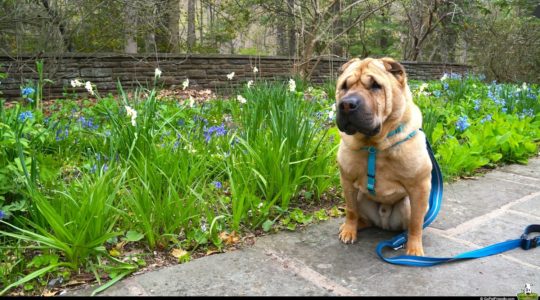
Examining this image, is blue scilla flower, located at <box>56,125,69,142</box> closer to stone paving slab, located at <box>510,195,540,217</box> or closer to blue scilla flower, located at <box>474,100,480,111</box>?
stone paving slab, located at <box>510,195,540,217</box>

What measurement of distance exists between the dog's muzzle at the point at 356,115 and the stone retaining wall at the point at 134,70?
14.7 feet

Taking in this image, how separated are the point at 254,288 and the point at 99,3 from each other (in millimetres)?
A: 6635

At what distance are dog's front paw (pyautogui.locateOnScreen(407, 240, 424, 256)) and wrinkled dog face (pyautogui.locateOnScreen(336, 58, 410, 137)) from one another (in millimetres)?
766

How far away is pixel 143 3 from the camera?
752 centimetres

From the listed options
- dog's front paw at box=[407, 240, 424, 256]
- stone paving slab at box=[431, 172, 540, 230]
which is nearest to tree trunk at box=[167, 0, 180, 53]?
stone paving slab at box=[431, 172, 540, 230]

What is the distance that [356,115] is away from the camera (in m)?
2.10

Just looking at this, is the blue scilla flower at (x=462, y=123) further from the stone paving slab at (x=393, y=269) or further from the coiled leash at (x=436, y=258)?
the stone paving slab at (x=393, y=269)

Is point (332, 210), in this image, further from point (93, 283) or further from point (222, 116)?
point (222, 116)

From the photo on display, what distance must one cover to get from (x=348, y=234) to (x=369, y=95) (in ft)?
3.25

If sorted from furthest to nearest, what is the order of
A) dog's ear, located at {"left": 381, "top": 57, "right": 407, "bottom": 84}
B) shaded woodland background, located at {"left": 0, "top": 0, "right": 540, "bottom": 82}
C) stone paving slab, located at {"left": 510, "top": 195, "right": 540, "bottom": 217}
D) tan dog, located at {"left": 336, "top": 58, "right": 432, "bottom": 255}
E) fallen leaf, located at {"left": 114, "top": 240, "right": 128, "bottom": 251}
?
shaded woodland background, located at {"left": 0, "top": 0, "right": 540, "bottom": 82}, stone paving slab, located at {"left": 510, "top": 195, "right": 540, "bottom": 217}, fallen leaf, located at {"left": 114, "top": 240, "right": 128, "bottom": 251}, dog's ear, located at {"left": 381, "top": 57, "right": 407, "bottom": 84}, tan dog, located at {"left": 336, "top": 58, "right": 432, "bottom": 255}

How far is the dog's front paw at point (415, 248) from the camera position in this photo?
2449 mm

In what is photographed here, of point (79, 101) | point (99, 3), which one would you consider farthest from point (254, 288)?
point (99, 3)

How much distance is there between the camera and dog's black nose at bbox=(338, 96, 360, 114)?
209 cm

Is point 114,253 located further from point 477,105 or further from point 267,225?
point 477,105
